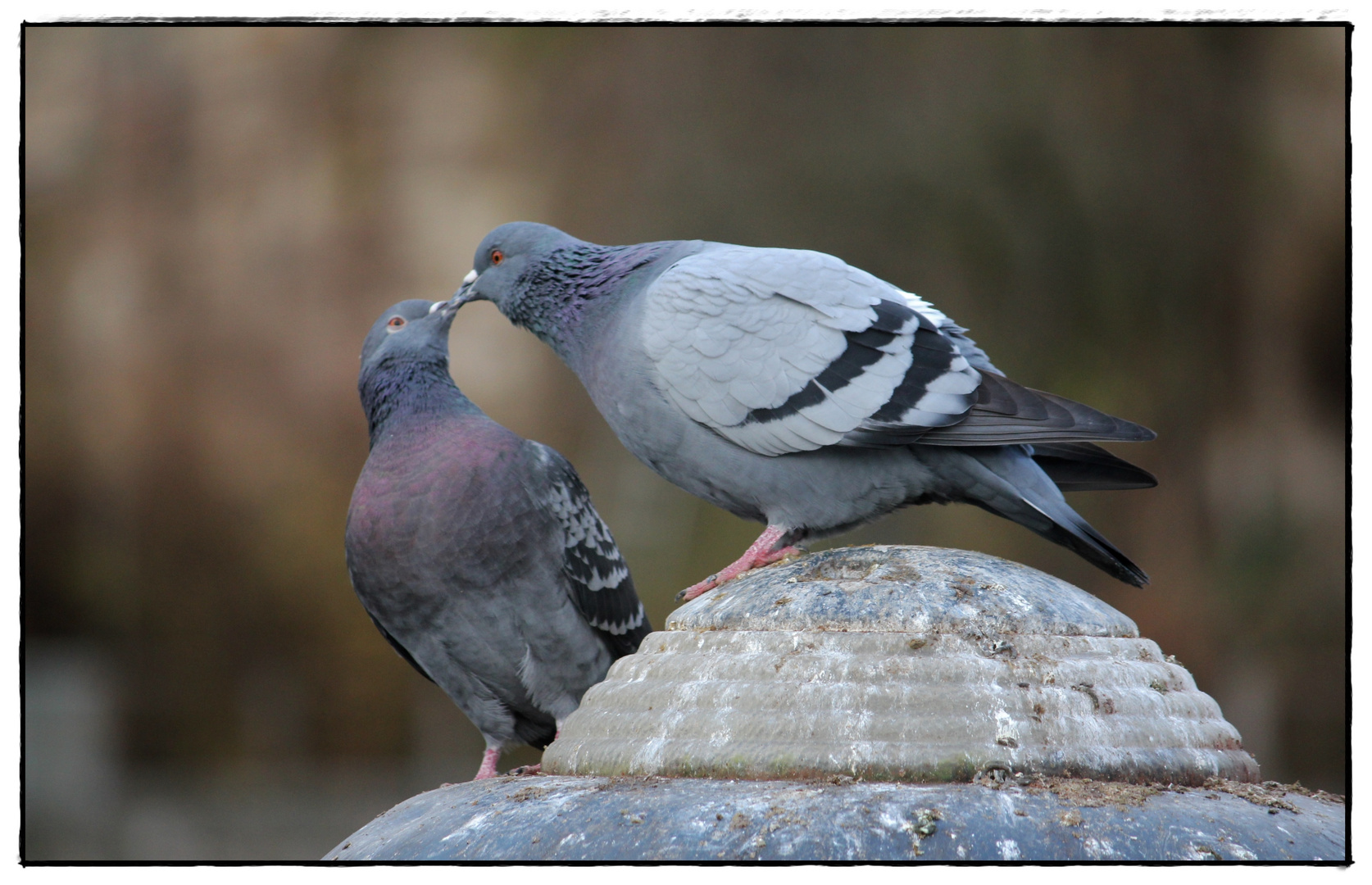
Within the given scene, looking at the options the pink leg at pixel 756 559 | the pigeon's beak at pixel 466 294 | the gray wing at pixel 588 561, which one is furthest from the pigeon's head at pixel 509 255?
the pink leg at pixel 756 559

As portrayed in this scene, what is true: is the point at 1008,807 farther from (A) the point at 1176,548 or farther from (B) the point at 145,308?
(B) the point at 145,308

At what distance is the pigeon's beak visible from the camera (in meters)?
4.95

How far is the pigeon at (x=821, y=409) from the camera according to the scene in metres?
3.84

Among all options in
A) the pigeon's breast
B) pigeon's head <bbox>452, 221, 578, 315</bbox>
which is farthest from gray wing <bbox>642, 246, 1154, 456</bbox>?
the pigeon's breast

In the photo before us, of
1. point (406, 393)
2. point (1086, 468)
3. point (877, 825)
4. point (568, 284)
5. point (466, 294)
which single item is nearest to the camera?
point (877, 825)

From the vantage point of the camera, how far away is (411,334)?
5250 millimetres

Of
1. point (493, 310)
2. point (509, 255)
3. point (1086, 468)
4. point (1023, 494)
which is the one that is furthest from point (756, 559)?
point (493, 310)

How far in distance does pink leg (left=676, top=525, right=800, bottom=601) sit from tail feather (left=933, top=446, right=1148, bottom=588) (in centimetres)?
67

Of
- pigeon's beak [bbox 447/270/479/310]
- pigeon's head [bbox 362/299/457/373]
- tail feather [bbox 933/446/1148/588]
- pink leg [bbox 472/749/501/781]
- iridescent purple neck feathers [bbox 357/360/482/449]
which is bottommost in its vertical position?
pink leg [bbox 472/749/501/781]

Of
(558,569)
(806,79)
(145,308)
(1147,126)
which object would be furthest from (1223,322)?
(145,308)

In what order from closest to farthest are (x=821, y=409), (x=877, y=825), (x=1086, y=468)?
(x=877, y=825) → (x=821, y=409) → (x=1086, y=468)

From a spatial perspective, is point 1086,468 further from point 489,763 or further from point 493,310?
point 493,310

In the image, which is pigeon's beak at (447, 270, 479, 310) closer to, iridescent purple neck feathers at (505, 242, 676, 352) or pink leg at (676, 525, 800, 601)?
iridescent purple neck feathers at (505, 242, 676, 352)

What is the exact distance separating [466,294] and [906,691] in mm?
2830
